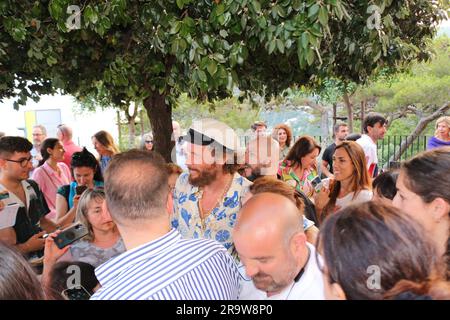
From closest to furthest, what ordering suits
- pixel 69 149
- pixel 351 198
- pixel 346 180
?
1. pixel 351 198
2. pixel 346 180
3. pixel 69 149

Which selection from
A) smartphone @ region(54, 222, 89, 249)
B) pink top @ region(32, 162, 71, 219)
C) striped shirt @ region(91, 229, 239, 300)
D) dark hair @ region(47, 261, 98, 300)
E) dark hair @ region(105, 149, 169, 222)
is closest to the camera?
striped shirt @ region(91, 229, 239, 300)

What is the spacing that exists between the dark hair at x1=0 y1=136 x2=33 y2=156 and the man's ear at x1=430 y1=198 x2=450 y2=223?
266 centimetres

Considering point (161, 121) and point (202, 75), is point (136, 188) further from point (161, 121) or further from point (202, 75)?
point (161, 121)

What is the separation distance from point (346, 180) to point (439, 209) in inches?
58.6

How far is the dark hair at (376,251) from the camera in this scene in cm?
120

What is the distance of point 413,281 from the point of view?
120 cm

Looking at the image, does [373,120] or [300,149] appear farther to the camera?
[373,120]

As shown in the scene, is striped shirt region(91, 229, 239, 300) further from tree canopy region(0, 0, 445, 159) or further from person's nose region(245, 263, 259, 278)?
tree canopy region(0, 0, 445, 159)

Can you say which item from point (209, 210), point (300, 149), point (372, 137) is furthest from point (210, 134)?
point (372, 137)

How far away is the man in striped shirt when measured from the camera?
4.73ft

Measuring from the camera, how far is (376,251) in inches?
47.5

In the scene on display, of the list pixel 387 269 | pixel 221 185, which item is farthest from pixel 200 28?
pixel 387 269

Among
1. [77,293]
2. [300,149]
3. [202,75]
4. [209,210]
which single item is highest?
[202,75]

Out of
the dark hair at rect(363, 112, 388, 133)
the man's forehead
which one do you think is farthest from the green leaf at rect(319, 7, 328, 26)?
the dark hair at rect(363, 112, 388, 133)
